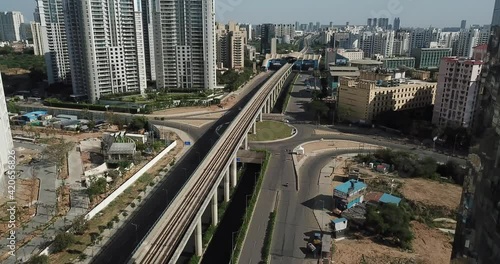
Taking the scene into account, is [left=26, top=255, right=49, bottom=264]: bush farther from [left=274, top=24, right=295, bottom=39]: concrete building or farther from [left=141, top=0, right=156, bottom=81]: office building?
[left=274, top=24, right=295, bottom=39]: concrete building

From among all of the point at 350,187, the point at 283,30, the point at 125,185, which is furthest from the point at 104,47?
the point at 283,30

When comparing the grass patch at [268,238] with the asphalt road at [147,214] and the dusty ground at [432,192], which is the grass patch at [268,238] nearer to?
the asphalt road at [147,214]

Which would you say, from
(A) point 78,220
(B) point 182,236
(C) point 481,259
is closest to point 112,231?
(A) point 78,220

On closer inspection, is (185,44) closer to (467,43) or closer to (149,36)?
(149,36)

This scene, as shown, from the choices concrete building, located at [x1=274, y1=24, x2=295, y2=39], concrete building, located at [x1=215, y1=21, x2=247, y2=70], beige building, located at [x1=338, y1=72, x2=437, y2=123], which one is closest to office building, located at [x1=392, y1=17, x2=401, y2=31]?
concrete building, located at [x1=274, y1=24, x2=295, y2=39]

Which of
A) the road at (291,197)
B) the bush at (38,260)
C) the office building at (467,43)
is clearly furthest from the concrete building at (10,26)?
the office building at (467,43)

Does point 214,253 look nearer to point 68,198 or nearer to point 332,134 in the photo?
point 68,198
